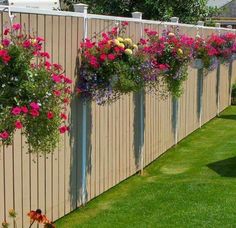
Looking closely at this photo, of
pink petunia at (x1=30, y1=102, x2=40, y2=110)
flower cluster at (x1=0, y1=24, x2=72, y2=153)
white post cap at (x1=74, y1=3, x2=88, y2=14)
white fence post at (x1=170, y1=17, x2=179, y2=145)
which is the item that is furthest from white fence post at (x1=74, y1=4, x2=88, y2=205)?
white fence post at (x1=170, y1=17, x2=179, y2=145)

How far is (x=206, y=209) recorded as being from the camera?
7367 millimetres

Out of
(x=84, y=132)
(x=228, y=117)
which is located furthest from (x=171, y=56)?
(x=228, y=117)

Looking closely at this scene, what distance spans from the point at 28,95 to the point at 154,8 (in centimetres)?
1241

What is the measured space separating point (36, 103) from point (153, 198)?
13.2 feet

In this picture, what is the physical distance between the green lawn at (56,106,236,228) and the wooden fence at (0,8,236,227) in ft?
0.74

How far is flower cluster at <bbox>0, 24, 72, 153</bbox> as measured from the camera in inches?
162

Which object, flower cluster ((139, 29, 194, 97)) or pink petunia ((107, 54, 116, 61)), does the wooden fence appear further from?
pink petunia ((107, 54, 116, 61))

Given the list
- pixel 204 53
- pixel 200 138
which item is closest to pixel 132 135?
pixel 204 53

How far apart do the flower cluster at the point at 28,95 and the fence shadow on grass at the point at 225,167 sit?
535 cm

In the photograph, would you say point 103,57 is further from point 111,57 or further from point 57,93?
point 57,93

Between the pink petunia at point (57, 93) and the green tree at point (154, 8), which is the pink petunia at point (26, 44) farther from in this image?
the green tree at point (154, 8)

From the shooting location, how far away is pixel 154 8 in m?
16.2

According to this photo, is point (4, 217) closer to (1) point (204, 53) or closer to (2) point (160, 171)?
(2) point (160, 171)

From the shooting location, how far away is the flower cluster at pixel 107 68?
6.88 m
